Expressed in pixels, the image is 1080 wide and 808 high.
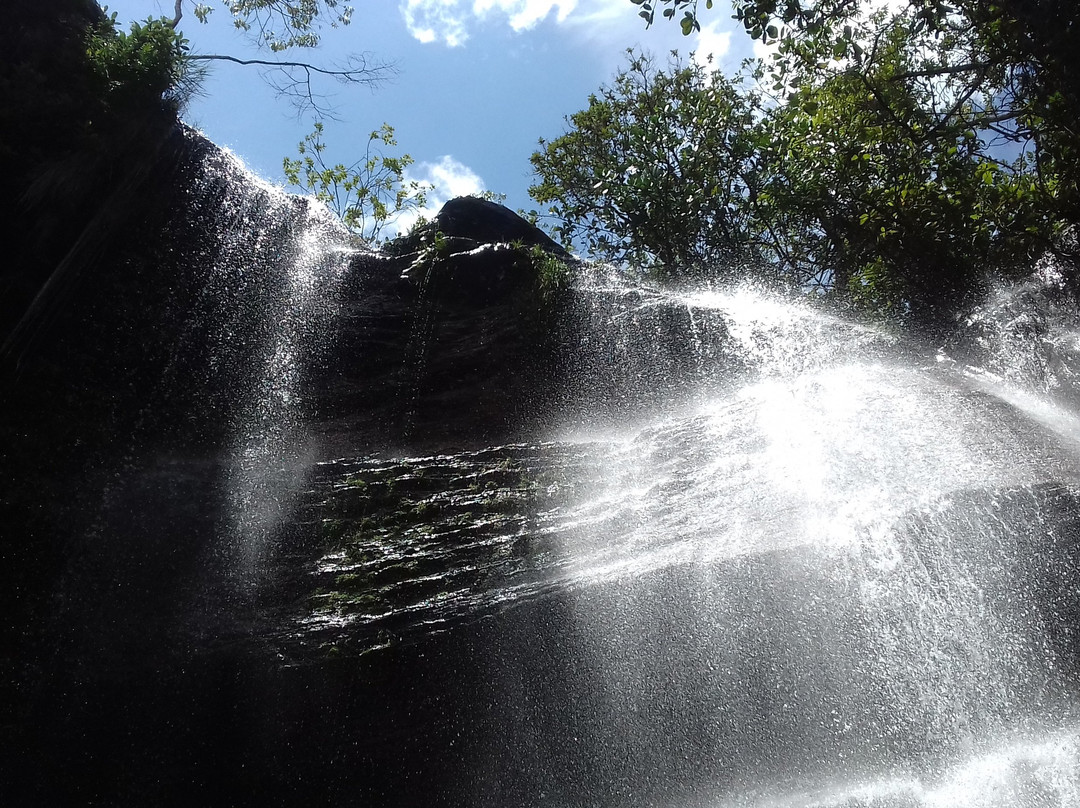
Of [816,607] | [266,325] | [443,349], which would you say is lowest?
[816,607]

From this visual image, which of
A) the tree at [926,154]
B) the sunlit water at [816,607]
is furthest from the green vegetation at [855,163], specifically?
the sunlit water at [816,607]

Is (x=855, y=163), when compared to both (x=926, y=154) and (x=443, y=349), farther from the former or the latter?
(x=443, y=349)

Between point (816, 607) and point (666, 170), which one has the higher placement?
point (666, 170)

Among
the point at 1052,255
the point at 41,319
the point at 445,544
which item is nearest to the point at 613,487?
the point at 445,544

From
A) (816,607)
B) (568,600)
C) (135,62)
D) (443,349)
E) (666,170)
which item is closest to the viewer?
(816,607)

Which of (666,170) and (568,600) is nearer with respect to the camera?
(568,600)

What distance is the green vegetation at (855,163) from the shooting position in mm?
11477

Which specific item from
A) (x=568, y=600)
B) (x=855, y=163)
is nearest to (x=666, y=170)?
(x=855, y=163)

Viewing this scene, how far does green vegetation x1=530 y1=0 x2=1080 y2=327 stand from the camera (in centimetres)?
1148

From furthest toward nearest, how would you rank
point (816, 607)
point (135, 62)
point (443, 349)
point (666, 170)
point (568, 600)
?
point (666, 170)
point (443, 349)
point (135, 62)
point (568, 600)
point (816, 607)

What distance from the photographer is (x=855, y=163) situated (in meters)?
14.7

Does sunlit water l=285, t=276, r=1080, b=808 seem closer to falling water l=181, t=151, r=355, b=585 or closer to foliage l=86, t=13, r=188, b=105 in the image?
falling water l=181, t=151, r=355, b=585

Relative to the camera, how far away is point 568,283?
11.7 m

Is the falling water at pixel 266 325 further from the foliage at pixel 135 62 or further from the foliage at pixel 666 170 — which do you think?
the foliage at pixel 666 170
